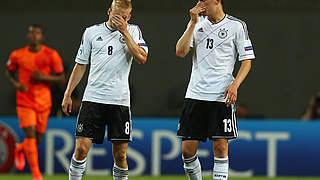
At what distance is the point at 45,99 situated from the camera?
1045cm

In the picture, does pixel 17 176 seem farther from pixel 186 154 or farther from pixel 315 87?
pixel 315 87

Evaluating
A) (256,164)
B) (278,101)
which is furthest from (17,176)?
(278,101)

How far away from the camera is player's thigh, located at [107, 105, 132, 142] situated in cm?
758

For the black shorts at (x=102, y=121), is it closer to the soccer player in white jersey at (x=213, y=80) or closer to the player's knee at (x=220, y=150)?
the soccer player in white jersey at (x=213, y=80)

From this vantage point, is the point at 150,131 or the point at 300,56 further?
the point at 300,56

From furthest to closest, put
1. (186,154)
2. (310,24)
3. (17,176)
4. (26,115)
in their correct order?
(310,24), (17,176), (26,115), (186,154)

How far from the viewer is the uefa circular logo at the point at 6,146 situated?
11.7 m

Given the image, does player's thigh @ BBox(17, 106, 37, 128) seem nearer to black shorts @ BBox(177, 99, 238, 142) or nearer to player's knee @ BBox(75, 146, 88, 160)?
player's knee @ BBox(75, 146, 88, 160)

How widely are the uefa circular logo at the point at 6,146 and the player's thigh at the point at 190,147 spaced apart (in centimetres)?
457

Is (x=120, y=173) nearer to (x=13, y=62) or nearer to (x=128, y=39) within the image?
(x=128, y=39)

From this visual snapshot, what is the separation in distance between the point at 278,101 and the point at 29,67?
18.4ft

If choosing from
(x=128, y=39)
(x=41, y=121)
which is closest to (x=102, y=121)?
(x=128, y=39)

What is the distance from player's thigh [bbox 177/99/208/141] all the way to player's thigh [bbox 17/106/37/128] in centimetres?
305

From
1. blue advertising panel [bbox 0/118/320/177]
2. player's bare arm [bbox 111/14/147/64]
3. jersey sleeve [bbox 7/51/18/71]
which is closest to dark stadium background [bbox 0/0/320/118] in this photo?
blue advertising panel [bbox 0/118/320/177]
